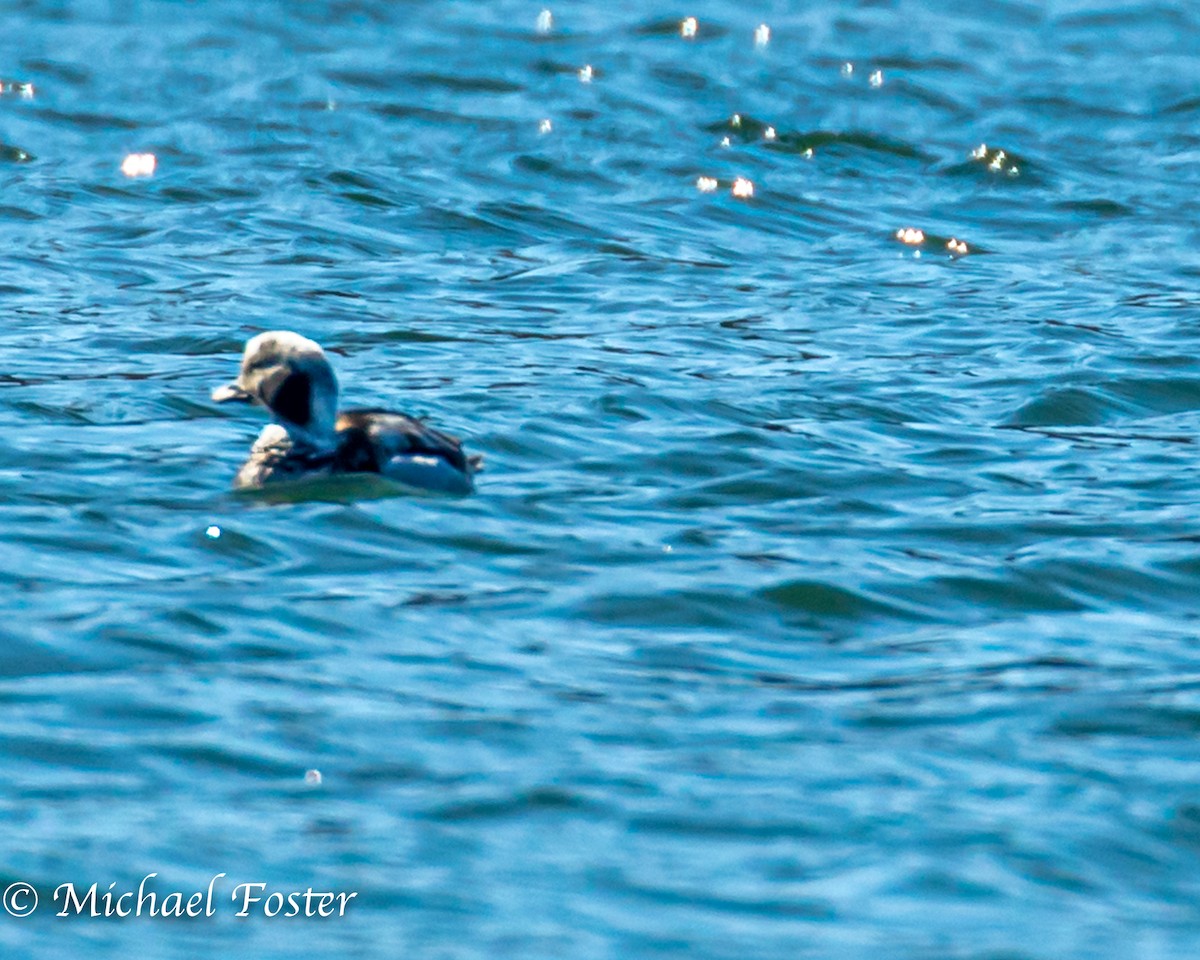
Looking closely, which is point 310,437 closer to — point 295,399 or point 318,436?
point 318,436

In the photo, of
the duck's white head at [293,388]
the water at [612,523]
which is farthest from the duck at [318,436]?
the water at [612,523]

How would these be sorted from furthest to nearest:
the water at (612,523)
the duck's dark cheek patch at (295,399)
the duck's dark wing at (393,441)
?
the duck's dark cheek patch at (295,399) → the duck's dark wing at (393,441) → the water at (612,523)

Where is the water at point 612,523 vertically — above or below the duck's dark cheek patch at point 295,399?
below

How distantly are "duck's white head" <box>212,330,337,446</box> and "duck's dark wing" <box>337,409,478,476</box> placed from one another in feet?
0.51

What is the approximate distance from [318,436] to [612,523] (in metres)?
1.32

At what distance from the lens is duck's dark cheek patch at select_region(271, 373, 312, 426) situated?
31.3ft

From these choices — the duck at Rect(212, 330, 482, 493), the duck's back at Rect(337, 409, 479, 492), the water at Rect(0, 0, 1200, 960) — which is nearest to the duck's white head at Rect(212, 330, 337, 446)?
the duck at Rect(212, 330, 482, 493)

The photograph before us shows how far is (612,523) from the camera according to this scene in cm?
945

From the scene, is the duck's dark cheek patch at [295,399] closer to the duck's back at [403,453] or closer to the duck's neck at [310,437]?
the duck's neck at [310,437]

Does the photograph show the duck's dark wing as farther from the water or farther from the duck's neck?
the water

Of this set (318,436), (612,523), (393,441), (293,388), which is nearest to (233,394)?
(293,388)

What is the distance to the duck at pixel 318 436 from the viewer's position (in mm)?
9367

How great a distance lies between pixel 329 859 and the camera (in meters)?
6.09

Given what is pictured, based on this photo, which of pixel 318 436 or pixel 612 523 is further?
pixel 318 436
